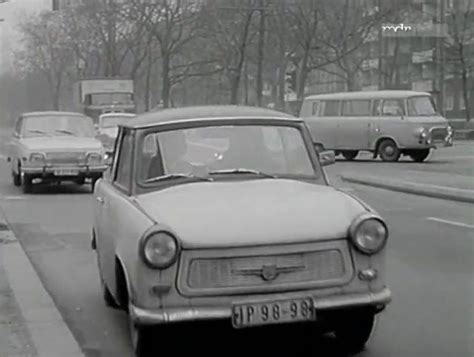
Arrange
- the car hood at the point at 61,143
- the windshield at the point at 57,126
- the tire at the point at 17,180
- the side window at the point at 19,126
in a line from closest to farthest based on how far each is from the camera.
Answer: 1. the car hood at the point at 61,143
2. the windshield at the point at 57,126
3. the side window at the point at 19,126
4. the tire at the point at 17,180

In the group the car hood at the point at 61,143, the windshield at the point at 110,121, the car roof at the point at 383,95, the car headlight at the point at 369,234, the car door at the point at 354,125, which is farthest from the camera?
the windshield at the point at 110,121

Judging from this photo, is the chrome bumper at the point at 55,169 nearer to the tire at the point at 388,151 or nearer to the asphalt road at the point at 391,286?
the asphalt road at the point at 391,286

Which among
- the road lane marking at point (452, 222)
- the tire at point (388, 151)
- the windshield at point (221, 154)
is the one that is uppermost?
the windshield at point (221, 154)

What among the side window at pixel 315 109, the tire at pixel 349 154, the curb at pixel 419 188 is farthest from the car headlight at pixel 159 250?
the side window at pixel 315 109

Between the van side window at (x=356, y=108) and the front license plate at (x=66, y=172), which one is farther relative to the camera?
the van side window at (x=356, y=108)

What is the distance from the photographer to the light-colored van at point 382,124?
29.0m

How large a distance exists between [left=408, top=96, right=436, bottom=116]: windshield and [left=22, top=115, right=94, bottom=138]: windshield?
12224mm

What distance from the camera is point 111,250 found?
6906mm

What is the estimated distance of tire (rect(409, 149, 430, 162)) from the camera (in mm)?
29509

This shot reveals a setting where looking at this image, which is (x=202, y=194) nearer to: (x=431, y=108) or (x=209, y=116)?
(x=209, y=116)

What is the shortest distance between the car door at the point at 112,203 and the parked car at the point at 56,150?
11.0 metres

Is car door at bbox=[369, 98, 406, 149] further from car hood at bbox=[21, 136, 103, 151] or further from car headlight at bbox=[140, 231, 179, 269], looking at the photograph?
car headlight at bbox=[140, 231, 179, 269]

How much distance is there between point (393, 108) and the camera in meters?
29.6

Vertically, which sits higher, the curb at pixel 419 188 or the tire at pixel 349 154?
the curb at pixel 419 188
